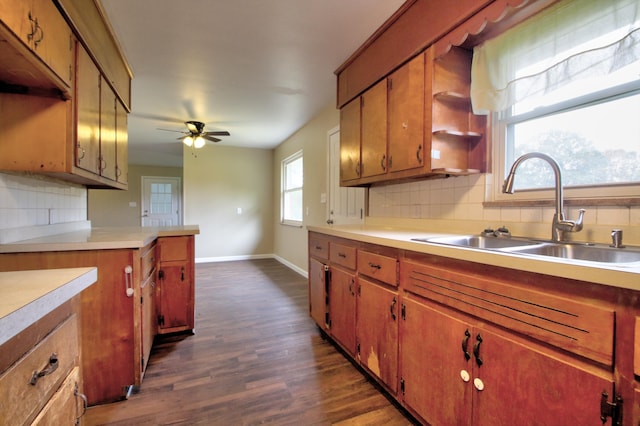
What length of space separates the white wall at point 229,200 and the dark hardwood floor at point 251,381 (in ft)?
9.63

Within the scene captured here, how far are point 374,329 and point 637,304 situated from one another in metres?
1.16

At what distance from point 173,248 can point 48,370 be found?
1794mm

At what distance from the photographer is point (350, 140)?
251 cm

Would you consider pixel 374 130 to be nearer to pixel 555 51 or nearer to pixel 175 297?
pixel 555 51

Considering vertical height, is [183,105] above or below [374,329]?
above

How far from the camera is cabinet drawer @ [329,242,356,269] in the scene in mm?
1884

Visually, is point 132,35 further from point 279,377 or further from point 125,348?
point 279,377

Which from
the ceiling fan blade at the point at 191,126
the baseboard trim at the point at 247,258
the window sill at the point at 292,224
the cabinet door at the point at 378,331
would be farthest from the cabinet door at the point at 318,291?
the ceiling fan blade at the point at 191,126

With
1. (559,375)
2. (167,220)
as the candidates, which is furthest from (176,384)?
(167,220)

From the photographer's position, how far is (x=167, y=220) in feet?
26.9

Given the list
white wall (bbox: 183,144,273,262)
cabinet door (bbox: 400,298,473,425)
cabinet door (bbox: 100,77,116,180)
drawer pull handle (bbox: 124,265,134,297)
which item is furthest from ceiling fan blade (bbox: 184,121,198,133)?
cabinet door (bbox: 400,298,473,425)

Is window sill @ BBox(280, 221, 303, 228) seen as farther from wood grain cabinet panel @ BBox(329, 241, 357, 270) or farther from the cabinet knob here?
the cabinet knob

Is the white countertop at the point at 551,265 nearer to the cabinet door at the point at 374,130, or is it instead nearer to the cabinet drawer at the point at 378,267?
the cabinet drawer at the point at 378,267

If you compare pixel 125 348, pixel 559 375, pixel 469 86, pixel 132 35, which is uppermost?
pixel 132 35
